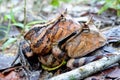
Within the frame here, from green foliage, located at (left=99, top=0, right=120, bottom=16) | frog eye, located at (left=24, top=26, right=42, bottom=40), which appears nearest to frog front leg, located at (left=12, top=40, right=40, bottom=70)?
frog eye, located at (left=24, top=26, right=42, bottom=40)

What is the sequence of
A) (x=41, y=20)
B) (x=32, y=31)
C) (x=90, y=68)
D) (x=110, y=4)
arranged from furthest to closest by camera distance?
1. (x=41, y=20)
2. (x=110, y=4)
3. (x=32, y=31)
4. (x=90, y=68)

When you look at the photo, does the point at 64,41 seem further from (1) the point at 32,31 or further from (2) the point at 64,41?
(1) the point at 32,31

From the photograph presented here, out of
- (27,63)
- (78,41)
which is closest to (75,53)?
(78,41)

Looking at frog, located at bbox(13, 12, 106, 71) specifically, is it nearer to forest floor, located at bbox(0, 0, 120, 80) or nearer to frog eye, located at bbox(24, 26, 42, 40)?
frog eye, located at bbox(24, 26, 42, 40)

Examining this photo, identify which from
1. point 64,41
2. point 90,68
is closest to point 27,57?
point 64,41

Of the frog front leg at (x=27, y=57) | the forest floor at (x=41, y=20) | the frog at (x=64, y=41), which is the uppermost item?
the frog at (x=64, y=41)

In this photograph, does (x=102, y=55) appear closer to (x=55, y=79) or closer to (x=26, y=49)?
(x=55, y=79)

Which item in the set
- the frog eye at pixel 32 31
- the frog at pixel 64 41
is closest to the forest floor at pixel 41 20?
the frog at pixel 64 41

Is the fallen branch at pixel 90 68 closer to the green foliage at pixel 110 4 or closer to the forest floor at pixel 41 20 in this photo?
the forest floor at pixel 41 20
